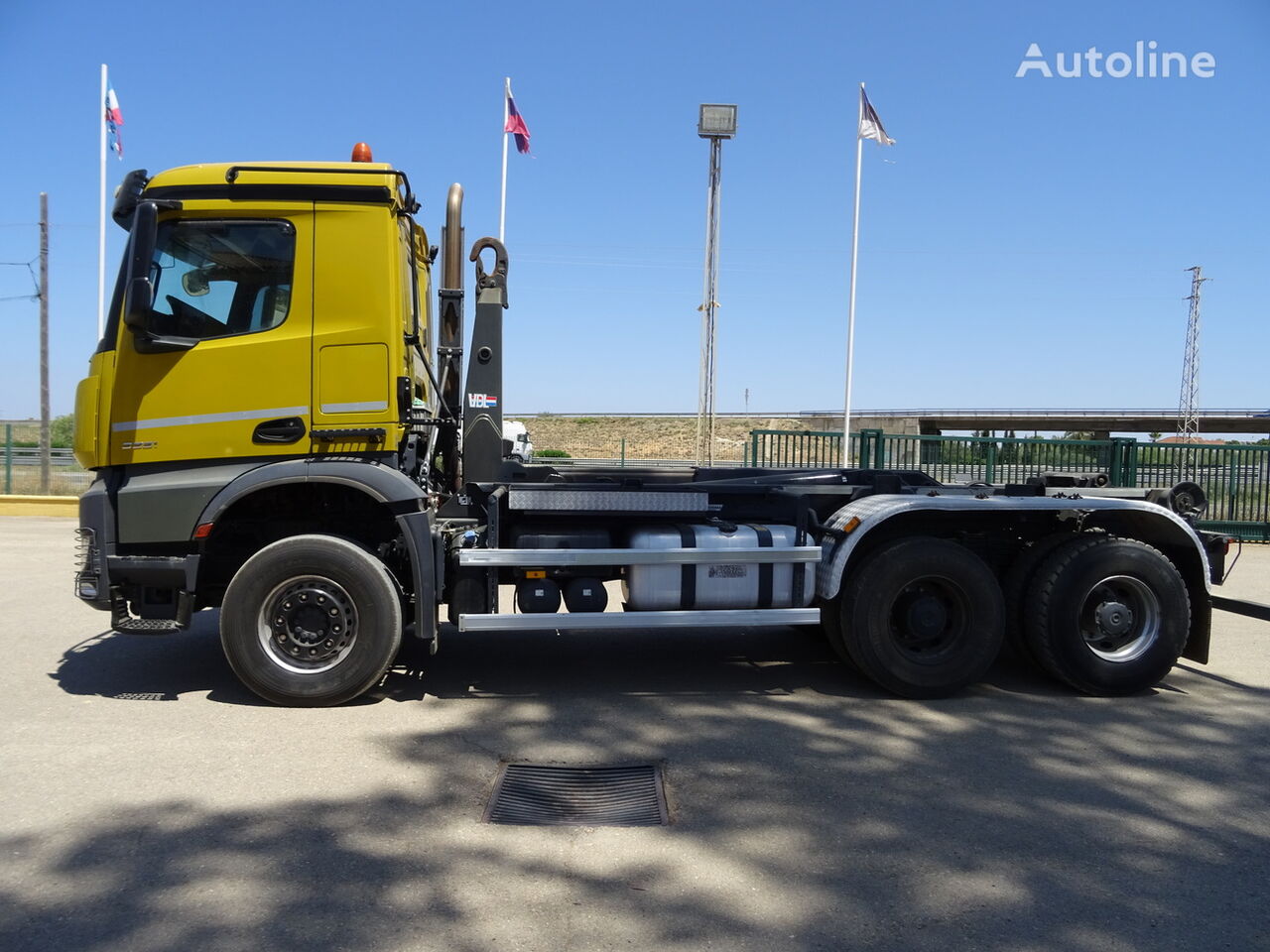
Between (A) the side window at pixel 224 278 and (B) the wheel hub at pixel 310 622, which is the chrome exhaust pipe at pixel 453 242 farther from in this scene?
(B) the wheel hub at pixel 310 622

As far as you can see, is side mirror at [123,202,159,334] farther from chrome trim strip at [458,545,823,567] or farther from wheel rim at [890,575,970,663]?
wheel rim at [890,575,970,663]

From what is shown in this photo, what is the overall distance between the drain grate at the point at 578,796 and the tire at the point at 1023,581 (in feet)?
9.46

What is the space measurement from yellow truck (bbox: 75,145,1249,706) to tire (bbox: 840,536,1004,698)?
14mm

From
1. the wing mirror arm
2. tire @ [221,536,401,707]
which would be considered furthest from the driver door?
tire @ [221,536,401,707]

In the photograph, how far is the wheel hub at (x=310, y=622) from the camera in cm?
510

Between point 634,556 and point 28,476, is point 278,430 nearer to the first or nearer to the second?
point 634,556

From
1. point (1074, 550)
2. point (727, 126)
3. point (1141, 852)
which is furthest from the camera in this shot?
point (727, 126)

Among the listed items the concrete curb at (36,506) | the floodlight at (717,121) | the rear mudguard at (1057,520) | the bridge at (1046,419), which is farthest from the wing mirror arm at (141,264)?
the bridge at (1046,419)

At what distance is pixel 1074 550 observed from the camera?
18.6 feet

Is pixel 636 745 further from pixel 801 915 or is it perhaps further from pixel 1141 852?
pixel 1141 852

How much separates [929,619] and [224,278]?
4.77 meters

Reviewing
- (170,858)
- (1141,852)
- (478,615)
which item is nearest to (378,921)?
(170,858)

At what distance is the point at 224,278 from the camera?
5141 mm

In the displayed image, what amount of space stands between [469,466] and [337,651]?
1.45 m
